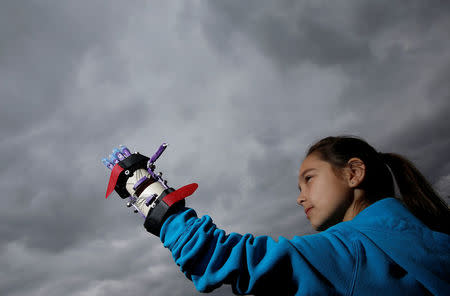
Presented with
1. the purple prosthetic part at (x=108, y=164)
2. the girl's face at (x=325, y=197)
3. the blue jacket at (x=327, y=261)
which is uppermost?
the purple prosthetic part at (x=108, y=164)

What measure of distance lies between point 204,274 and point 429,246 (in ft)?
6.64

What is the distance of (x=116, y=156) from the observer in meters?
4.06

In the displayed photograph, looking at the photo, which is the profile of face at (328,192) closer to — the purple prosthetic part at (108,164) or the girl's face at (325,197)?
the girl's face at (325,197)

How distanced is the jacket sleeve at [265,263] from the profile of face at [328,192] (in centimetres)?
107

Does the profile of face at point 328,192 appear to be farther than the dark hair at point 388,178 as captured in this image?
No

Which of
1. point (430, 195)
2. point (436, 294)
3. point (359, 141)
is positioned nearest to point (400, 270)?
point (436, 294)

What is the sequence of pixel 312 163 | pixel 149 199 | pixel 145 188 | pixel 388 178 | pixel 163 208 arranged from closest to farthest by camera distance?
pixel 163 208
pixel 149 199
pixel 145 188
pixel 312 163
pixel 388 178

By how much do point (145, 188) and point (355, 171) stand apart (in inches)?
111

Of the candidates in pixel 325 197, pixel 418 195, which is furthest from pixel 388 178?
pixel 325 197

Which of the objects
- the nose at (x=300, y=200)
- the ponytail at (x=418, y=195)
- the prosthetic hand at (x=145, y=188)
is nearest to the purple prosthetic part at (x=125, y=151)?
the prosthetic hand at (x=145, y=188)

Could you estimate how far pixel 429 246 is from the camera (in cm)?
247

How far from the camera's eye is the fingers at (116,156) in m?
4.04

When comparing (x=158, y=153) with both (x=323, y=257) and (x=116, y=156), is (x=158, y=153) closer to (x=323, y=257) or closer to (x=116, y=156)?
(x=116, y=156)

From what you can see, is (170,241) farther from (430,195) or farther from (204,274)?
(430,195)
